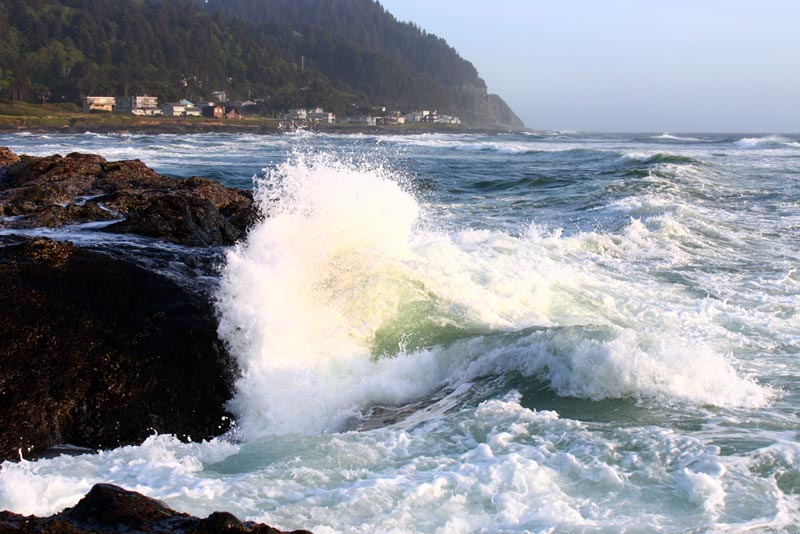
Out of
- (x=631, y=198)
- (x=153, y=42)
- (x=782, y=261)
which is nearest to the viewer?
(x=782, y=261)

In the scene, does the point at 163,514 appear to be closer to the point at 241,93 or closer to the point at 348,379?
the point at 348,379

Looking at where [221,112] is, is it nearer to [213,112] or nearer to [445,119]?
[213,112]

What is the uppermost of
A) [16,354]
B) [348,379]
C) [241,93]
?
[241,93]

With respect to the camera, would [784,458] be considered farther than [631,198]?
No

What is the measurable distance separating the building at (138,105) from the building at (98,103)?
1.96 meters

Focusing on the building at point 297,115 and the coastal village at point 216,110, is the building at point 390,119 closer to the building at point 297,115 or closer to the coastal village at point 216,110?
the coastal village at point 216,110

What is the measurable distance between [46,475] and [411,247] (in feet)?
18.5

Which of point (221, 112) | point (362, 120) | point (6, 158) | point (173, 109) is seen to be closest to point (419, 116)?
point (362, 120)

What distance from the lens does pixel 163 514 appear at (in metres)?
3.16

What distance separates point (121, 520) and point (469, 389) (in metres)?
3.64

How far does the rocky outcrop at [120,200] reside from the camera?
8.92m

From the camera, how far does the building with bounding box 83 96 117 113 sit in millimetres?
90806

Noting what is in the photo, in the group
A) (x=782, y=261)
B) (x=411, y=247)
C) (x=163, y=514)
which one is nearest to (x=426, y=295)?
(x=411, y=247)

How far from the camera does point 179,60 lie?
126 m
